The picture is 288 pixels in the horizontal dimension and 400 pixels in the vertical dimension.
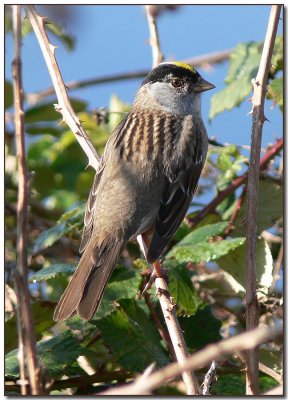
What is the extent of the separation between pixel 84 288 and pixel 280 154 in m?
1.02

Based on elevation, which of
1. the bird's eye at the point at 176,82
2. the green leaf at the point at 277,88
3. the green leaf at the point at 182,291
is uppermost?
the bird's eye at the point at 176,82

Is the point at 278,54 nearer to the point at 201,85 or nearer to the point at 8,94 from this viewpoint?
the point at 201,85

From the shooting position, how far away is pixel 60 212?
339 cm

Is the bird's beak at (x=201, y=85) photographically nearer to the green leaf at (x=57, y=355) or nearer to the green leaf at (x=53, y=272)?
the green leaf at (x=53, y=272)

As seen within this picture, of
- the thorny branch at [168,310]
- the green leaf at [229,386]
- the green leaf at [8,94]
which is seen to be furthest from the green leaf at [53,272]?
the green leaf at [8,94]

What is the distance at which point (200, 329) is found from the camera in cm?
235

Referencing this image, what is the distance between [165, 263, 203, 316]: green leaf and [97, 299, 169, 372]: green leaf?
0.12m

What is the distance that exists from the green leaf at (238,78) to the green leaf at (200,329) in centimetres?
A: 78

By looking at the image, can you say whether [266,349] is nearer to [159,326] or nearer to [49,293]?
[159,326]

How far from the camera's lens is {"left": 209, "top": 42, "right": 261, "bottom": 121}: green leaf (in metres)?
2.73

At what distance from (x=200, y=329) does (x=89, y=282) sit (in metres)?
0.44

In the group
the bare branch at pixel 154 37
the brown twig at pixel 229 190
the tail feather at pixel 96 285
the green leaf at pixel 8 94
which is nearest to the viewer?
the tail feather at pixel 96 285

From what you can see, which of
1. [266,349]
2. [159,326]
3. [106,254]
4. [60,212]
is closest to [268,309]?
[266,349]

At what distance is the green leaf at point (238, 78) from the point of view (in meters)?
2.73
